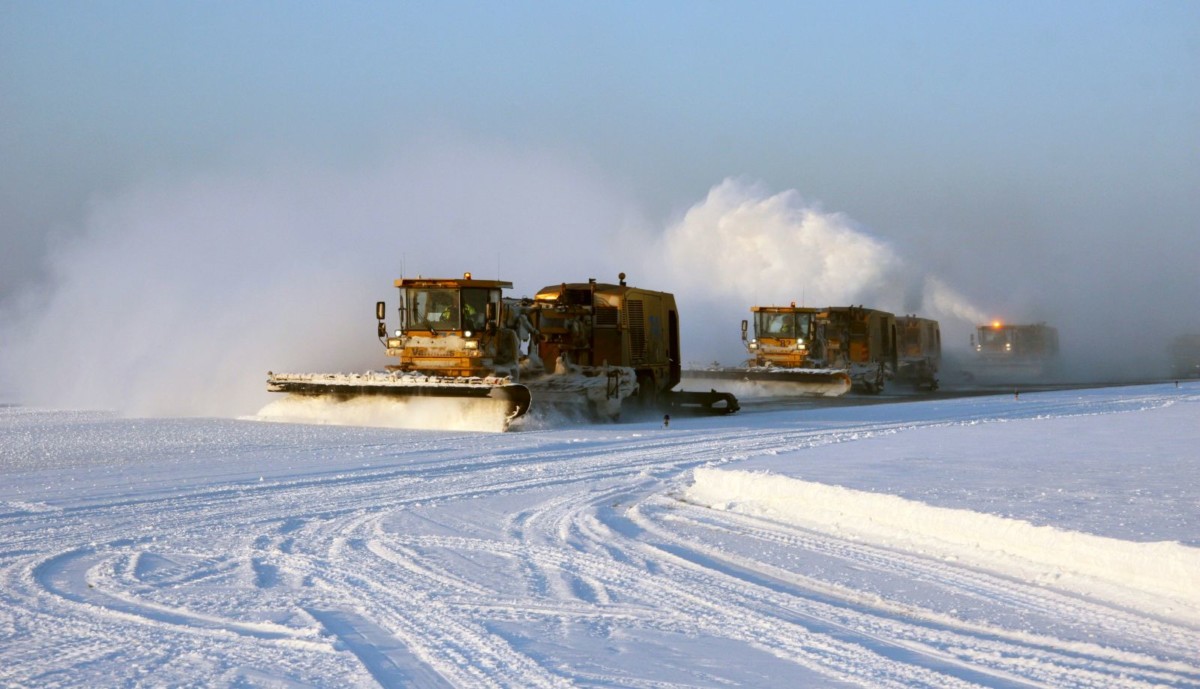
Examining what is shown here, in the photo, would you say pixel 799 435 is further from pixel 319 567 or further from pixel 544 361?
pixel 319 567

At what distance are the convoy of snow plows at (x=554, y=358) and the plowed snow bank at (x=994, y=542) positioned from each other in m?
10.5

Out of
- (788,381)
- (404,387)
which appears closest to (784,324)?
(788,381)

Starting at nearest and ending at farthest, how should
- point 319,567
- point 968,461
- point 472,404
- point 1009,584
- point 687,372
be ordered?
point 1009,584 → point 319,567 → point 968,461 → point 472,404 → point 687,372

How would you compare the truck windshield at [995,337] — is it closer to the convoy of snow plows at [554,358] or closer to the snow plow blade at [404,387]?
the convoy of snow plows at [554,358]

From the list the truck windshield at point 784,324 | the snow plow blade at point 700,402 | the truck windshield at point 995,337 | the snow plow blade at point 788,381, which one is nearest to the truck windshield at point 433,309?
the snow plow blade at point 700,402

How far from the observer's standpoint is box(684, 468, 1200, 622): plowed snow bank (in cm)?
713

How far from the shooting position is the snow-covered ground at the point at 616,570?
5.81 metres

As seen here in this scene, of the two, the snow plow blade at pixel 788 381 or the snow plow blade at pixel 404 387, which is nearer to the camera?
the snow plow blade at pixel 404 387

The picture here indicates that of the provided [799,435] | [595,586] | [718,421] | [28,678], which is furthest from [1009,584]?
[718,421]

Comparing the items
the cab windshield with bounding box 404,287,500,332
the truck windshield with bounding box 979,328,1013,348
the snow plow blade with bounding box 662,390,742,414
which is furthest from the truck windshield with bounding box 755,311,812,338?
the truck windshield with bounding box 979,328,1013,348

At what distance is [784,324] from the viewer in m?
37.7

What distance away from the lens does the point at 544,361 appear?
26516mm

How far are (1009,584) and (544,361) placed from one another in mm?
19349

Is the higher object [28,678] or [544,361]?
[544,361]
